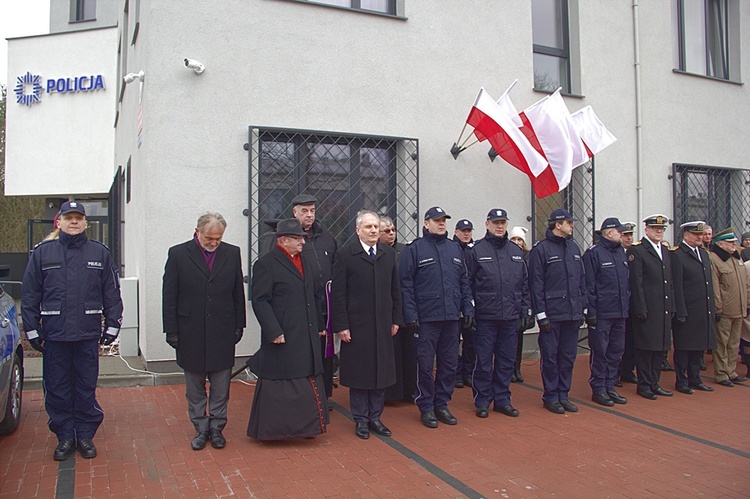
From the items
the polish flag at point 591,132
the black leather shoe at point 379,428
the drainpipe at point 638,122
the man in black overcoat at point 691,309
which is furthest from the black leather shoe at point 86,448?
the drainpipe at point 638,122

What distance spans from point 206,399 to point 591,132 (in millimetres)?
6576

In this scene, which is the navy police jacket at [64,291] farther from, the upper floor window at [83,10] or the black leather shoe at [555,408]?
the upper floor window at [83,10]

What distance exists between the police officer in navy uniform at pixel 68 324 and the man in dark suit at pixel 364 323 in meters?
1.91

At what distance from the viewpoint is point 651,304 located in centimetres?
737

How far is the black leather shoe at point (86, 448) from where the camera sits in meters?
5.02

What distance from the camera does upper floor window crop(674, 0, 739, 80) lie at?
39.0 ft

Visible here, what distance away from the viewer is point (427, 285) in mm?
6141

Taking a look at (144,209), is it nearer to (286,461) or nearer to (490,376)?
(286,461)

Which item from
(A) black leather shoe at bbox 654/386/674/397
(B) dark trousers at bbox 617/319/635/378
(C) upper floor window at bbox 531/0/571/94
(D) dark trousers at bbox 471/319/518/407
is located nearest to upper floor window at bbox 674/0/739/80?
(C) upper floor window at bbox 531/0/571/94

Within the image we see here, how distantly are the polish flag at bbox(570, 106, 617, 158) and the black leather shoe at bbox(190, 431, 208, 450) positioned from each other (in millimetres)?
6523

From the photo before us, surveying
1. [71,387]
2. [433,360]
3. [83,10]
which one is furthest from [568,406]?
[83,10]

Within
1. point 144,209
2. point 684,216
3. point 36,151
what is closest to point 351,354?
point 144,209

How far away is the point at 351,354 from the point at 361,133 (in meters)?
3.61

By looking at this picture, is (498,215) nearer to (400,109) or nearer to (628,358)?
(400,109)
